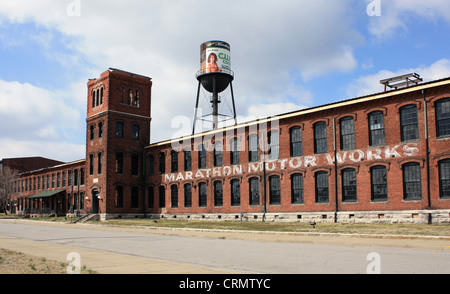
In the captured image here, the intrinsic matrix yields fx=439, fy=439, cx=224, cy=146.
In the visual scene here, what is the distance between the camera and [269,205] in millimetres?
34688

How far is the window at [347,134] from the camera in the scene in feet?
98.9

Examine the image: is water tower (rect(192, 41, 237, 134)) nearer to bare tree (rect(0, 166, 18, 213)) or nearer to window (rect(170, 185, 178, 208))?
window (rect(170, 185, 178, 208))

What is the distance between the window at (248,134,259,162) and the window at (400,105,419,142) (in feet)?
39.6

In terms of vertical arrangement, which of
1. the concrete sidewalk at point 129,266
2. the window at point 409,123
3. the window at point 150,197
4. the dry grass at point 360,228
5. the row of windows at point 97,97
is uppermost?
the row of windows at point 97,97

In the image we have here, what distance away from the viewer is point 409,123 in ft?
90.3

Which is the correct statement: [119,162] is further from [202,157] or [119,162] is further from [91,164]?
[202,157]

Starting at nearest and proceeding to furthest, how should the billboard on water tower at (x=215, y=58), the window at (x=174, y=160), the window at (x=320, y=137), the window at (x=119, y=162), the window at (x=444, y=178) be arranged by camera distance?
the window at (x=444, y=178)
the window at (x=320, y=137)
the window at (x=174, y=160)
the billboard on water tower at (x=215, y=58)
the window at (x=119, y=162)

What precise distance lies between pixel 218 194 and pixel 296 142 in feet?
32.2

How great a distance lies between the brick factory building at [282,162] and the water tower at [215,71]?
670 centimetres

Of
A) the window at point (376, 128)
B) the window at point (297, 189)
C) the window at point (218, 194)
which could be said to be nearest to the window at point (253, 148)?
the window at point (297, 189)

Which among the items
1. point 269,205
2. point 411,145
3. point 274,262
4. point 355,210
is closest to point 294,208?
point 269,205

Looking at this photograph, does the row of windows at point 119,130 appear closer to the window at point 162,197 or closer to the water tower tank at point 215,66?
the window at point 162,197

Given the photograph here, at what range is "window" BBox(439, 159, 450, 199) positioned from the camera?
25.5 m
